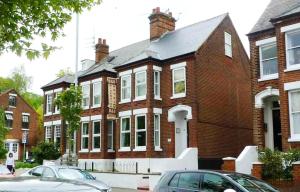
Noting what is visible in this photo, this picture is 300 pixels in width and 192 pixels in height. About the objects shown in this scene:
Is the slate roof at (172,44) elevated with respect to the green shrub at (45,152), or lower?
elevated

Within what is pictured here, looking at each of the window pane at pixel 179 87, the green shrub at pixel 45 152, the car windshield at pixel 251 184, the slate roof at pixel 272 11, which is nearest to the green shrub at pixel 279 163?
the slate roof at pixel 272 11

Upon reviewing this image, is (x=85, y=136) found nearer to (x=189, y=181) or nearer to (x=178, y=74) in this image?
(x=178, y=74)

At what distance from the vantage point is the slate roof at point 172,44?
28.1 m

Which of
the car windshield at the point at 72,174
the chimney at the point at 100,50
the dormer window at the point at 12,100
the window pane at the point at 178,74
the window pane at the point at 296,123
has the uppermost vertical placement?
the chimney at the point at 100,50

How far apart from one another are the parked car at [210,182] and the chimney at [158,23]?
71.6ft

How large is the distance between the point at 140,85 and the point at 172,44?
142 inches

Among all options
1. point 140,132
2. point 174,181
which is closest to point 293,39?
point 140,132

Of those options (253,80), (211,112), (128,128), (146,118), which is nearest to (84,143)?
(128,128)

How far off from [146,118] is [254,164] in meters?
9.31

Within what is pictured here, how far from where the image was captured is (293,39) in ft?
69.4

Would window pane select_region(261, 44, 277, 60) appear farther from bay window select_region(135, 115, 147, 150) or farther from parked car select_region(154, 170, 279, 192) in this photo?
parked car select_region(154, 170, 279, 192)

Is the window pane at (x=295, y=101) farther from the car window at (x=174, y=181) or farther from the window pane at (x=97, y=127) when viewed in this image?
the window pane at (x=97, y=127)

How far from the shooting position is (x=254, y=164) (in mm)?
20172

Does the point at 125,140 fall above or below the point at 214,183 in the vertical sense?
above
